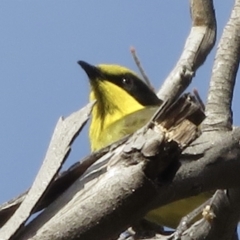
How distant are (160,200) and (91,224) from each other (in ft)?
0.59

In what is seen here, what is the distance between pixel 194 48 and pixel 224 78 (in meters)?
1.18

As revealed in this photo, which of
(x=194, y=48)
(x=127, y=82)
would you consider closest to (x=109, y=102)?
(x=127, y=82)

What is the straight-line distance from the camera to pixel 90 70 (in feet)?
13.5

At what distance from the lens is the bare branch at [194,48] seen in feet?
11.5

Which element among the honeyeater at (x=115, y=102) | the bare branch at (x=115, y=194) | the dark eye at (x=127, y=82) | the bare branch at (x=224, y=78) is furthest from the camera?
the dark eye at (x=127, y=82)

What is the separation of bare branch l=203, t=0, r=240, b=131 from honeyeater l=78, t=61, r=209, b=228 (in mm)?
1091

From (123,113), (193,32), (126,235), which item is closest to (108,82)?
(123,113)

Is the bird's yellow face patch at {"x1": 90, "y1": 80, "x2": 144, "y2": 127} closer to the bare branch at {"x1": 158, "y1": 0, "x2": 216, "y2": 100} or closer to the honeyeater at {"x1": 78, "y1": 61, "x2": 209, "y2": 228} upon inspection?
the honeyeater at {"x1": 78, "y1": 61, "x2": 209, "y2": 228}

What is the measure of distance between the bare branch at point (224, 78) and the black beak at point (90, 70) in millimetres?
1285

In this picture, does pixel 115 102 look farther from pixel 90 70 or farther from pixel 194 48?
pixel 194 48

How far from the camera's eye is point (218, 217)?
6.37 feet

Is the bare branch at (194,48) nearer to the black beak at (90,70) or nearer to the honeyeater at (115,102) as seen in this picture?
the honeyeater at (115,102)

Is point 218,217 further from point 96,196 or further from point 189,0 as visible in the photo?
point 189,0

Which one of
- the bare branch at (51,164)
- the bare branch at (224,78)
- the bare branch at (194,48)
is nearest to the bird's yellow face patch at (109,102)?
the bare branch at (194,48)
